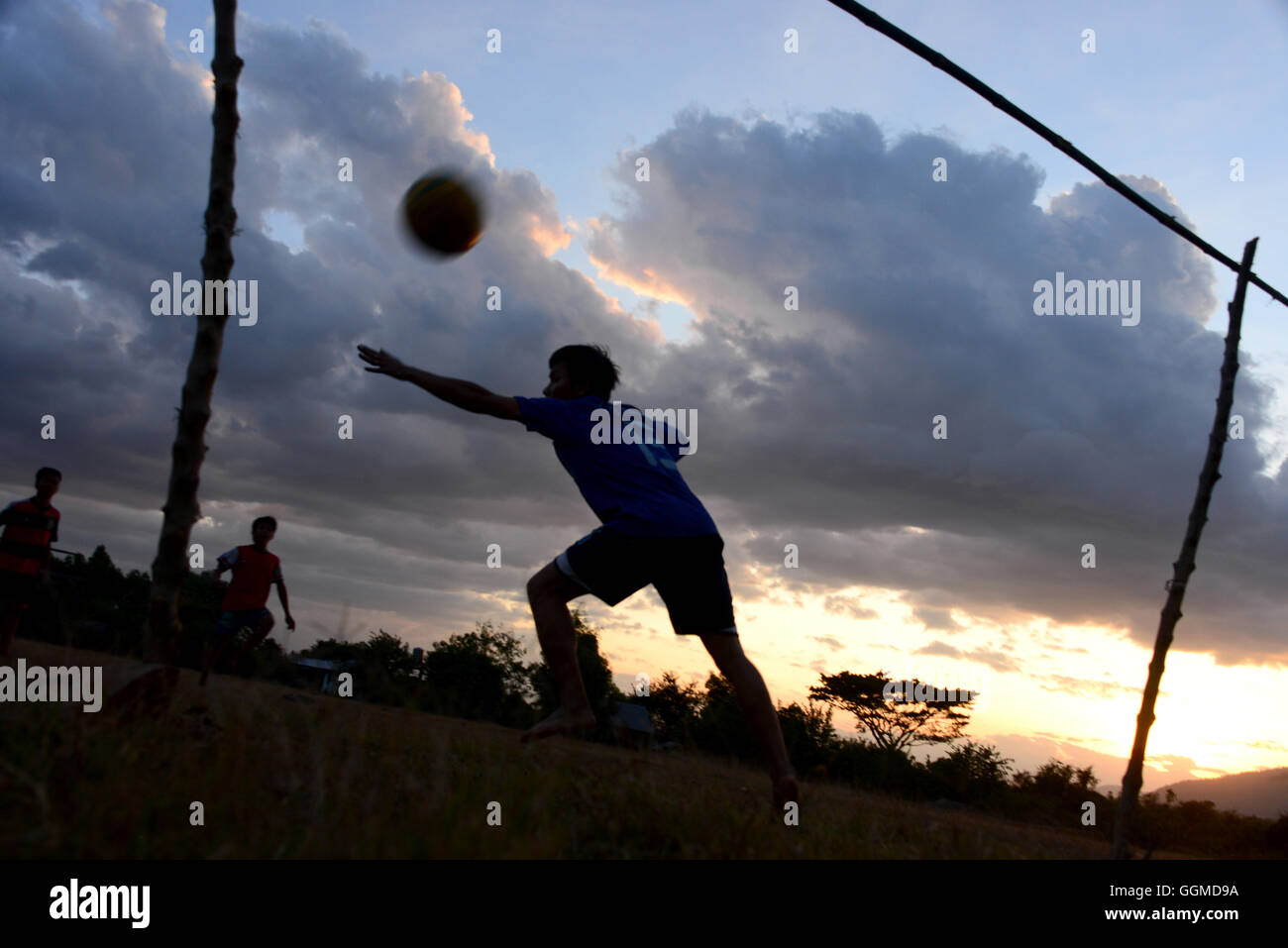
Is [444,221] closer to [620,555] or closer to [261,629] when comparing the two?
[620,555]

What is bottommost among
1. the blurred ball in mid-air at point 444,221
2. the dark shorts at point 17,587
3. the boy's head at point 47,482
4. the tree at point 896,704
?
the tree at point 896,704

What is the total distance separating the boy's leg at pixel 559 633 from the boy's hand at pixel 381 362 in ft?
3.83

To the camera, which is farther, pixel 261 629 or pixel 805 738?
pixel 805 738

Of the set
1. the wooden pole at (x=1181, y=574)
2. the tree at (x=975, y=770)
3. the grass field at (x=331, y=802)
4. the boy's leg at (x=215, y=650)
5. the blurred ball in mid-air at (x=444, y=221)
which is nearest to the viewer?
the grass field at (x=331, y=802)

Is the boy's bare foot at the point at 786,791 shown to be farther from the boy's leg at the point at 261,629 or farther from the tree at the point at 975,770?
the tree at the point at 975,770

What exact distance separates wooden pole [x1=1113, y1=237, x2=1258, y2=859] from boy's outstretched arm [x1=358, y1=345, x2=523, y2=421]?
146 inches

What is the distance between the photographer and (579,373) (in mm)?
4426

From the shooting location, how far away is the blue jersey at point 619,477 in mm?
3777

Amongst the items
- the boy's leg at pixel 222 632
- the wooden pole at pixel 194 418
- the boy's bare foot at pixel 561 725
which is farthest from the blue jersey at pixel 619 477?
the boy's leg at pixel 222 632

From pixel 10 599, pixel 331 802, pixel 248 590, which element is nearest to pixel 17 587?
pixel 10 599

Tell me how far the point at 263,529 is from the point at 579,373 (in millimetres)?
5725

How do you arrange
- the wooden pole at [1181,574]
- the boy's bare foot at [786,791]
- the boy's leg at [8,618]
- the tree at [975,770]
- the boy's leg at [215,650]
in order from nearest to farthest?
the boy's bare foot at [786,791] → the wooden pole at [1181,574] → the boy's leg at [8,618] → the boy's leg at [215,650] → the tree at [975,770]
